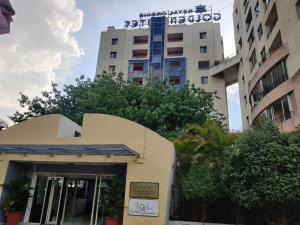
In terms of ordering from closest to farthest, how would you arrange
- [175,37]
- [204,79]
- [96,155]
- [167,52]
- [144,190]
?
[144,190], [96,155], [204,79], [167,52], [175,37]

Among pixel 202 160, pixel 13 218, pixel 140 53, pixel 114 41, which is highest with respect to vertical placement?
pixel 114 41

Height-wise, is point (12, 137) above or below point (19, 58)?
below

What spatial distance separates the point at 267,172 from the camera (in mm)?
10445

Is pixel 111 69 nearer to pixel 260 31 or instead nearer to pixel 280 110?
pixel 260 31

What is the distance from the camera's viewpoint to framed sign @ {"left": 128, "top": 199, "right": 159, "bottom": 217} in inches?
470

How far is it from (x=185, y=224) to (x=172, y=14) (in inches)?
1496

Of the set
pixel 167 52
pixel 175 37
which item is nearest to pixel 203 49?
pixel 175 37

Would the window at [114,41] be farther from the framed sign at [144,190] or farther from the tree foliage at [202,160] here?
the framed sign at [144,190]

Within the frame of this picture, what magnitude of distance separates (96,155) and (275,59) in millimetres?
15066

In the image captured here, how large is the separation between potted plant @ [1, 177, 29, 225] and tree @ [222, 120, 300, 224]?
10.6 meters

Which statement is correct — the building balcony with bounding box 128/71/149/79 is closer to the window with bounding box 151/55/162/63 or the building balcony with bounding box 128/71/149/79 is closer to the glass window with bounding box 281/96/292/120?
the window with bounding box 151/55/162/63

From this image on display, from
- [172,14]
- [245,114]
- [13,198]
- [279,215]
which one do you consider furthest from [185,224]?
[172,14]

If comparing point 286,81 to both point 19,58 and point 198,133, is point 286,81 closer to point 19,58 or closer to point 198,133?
point 198,133

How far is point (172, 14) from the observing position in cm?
4356
